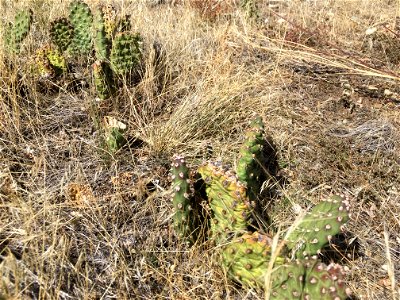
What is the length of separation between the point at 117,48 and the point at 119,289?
1.47 meters

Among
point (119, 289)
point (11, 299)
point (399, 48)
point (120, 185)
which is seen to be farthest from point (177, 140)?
point (399, 48)

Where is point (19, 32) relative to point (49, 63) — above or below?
above

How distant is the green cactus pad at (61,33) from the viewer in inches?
114

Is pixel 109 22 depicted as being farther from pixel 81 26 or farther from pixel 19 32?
pixel 19 32

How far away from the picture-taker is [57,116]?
2.66 metres

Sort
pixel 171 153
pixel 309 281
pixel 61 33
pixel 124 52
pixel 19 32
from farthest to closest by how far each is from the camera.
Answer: pixel 61 33 < pixel 19 32 < pixel 124 52 < pixel 171 153 < pixel 309 281

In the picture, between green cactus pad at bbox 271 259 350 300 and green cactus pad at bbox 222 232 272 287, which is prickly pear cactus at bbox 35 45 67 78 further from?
green cactus pad at bbox 271 259 350 300

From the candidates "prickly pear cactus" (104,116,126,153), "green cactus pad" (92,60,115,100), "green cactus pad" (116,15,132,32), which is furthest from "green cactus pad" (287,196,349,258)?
"green cactus pad" (116,15,132,32)

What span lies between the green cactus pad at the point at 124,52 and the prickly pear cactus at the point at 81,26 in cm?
36

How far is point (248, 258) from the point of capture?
5.91 ft

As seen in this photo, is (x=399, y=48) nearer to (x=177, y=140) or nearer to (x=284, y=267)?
(x=177, y=140)

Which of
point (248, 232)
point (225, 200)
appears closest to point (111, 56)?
point (225, 200)

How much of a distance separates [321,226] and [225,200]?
16.4 inches

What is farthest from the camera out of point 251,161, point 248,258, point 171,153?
point 171,153
